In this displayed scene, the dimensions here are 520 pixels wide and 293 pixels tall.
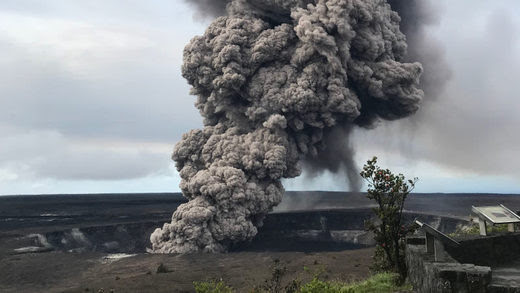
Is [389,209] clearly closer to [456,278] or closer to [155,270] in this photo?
[456,278]

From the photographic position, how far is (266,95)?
36.1 meters

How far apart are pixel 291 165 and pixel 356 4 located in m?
13.1

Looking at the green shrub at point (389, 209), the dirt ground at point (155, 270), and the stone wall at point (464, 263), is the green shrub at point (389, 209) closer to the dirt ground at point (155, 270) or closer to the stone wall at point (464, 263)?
the stone wall at point (464, 263)

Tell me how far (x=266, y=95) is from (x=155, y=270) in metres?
16.6

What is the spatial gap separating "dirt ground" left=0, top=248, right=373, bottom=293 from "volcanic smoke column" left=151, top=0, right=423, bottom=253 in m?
4.75

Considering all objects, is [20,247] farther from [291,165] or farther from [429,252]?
[429,252]

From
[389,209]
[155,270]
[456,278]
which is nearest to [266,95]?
[155,270]

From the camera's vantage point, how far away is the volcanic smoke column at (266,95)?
3275 centimetres

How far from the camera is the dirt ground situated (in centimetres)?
2052

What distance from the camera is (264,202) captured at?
3438cm

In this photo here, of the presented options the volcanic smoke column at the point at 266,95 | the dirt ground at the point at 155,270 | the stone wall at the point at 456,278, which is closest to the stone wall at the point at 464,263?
the stone wall at the point at 456,278

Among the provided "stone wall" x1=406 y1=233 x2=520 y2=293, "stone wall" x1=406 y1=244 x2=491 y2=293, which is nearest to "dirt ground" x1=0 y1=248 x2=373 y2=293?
"stone wall" x1=406 y1=233 x2=520 y2=293

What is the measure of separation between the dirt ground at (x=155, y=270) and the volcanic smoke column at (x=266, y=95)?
4.75m

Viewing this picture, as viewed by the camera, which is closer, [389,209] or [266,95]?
[389,209]
